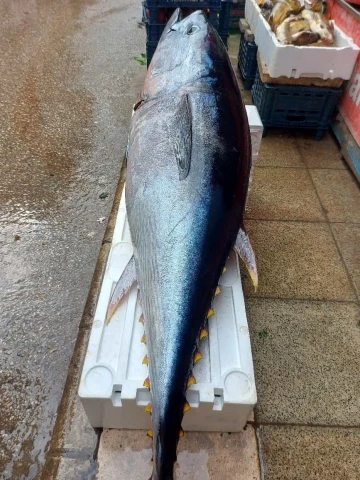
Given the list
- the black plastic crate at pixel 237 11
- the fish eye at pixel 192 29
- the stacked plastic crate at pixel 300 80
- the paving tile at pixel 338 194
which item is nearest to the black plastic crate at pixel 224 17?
the stacked plastic crate at pixel 300 80

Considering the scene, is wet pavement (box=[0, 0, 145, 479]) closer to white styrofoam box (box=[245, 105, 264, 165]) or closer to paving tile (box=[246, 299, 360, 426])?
paving tile (box=[246, 299, 360, 426])

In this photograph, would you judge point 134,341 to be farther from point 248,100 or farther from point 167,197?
point 248,100

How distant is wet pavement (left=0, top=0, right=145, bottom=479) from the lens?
1.90 metres

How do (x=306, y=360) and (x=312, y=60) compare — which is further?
(x=312, y=60)

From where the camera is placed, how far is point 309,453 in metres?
1.73

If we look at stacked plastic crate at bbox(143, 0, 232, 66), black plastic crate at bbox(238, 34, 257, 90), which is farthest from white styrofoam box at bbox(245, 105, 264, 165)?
black plastic crate at bbox(238, 34, 257, 90)

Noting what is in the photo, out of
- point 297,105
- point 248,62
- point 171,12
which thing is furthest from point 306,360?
point 248,62

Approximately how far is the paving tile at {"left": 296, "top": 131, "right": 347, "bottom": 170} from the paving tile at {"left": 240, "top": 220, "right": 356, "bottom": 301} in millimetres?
1031

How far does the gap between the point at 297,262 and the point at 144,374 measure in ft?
4.91

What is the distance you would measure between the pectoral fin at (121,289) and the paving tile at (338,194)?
76.0 inches

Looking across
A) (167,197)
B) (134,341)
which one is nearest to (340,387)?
(134,341)

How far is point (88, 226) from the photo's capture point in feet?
9.29

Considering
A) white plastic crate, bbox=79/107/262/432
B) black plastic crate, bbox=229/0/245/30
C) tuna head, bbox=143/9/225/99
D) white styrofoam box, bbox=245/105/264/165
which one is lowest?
white plastic crate, bbox=79/107/262/432

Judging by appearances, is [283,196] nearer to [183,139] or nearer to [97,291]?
[183,139]
